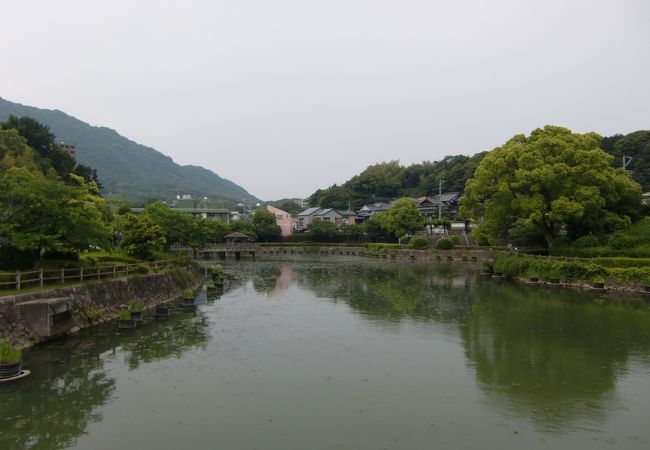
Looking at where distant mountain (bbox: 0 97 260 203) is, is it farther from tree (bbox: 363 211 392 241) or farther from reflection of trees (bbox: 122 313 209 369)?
reflection of trees (bbox: 122 313 209 369)

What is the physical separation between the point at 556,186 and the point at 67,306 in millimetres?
29695

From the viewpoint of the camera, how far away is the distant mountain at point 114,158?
472ft

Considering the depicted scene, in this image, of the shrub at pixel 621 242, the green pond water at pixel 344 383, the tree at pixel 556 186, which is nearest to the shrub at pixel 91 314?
the green pond water at pixel 344 383

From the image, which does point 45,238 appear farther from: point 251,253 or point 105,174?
point 105,174

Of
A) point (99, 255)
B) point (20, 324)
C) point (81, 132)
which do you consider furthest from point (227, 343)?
point (81, 132)

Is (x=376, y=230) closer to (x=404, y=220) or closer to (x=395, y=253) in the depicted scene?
(x=404, y=220)

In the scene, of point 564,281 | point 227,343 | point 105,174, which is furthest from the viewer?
point 105,174

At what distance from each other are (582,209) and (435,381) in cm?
2284

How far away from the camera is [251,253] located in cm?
6400

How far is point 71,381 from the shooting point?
11492mm

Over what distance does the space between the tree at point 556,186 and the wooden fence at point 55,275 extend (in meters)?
25.8

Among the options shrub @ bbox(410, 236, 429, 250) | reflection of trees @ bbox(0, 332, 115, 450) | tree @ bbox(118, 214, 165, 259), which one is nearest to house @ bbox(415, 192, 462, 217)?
shrub @ bbox(410, 236, 429, 250)

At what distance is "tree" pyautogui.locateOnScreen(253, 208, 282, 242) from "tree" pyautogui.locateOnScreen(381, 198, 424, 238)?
19.2 meters

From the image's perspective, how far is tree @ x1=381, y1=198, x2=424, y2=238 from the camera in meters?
62.1
